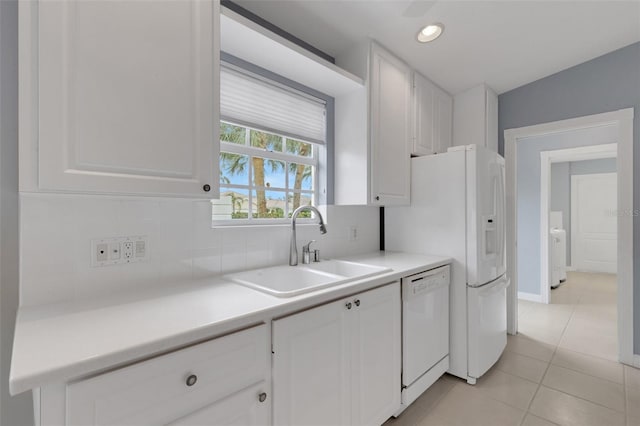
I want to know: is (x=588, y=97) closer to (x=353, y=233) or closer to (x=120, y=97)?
(x=353, y=233)

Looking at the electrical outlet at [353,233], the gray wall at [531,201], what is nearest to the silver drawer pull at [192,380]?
the electrical outlet at [353,233]

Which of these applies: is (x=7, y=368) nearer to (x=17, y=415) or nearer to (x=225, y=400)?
(x=17, y=415)

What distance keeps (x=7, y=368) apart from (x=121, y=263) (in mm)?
484

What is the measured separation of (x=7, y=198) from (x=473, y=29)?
2.73 metres

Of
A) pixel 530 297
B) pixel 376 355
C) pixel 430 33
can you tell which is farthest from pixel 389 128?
pixel 530 297

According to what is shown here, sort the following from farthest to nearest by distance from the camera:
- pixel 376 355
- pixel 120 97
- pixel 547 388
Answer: pixel 547 388
pixel 376 355
pixel 120 97

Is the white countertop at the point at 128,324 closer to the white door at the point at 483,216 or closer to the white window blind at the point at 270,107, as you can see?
the white window blind at the point at 270,107

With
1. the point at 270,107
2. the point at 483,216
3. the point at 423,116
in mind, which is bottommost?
the point at 483,216

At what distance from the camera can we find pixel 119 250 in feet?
4.18

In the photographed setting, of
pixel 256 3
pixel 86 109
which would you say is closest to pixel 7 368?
pixel 86 109

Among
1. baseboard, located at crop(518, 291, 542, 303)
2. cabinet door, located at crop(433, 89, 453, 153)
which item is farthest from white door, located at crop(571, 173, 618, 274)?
cabinet door, located at crop(433, 89, 453, 153)

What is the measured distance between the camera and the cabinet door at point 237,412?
0.92m

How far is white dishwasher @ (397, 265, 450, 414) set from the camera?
1780 millimetres

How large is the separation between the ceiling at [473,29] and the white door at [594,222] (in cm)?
436
